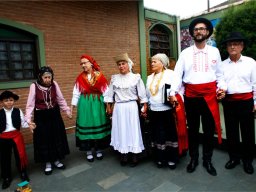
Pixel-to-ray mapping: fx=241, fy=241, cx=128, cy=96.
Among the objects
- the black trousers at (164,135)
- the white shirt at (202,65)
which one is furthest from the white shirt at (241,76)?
the black trousers at (164,135)

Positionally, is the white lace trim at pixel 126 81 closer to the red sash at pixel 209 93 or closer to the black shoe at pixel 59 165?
the red sash at pixel 209 93

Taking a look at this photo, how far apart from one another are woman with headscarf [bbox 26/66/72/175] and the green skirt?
351 millimetres

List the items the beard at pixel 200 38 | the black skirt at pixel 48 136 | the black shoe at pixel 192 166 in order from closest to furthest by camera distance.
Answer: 1. the beard at pixel 200 38
2. the black shoe at pixel 192 166
3. the black skirt at pixel 48 136

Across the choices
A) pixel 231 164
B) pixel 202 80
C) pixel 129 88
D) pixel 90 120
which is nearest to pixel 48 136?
pixel 90 120

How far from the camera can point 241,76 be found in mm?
3193

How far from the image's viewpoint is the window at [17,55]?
195 inches

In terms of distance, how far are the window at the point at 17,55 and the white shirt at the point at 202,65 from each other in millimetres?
3548

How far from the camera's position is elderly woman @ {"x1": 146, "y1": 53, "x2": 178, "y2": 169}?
3.47 m

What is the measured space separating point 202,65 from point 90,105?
186cm

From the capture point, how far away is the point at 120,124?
374cm

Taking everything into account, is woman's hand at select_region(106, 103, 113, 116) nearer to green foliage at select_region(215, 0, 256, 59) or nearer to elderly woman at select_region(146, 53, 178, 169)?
elderly woman at select_region(146, 53, 178, 169)

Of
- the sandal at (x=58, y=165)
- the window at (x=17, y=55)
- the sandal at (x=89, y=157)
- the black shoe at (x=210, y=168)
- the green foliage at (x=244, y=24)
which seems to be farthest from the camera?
the green foliage at (x=244, y=24)

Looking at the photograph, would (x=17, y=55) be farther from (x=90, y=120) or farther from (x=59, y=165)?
(x=59, y=165)

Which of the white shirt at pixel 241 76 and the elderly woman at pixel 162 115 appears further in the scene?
the elderly woman at pixel 162 115
